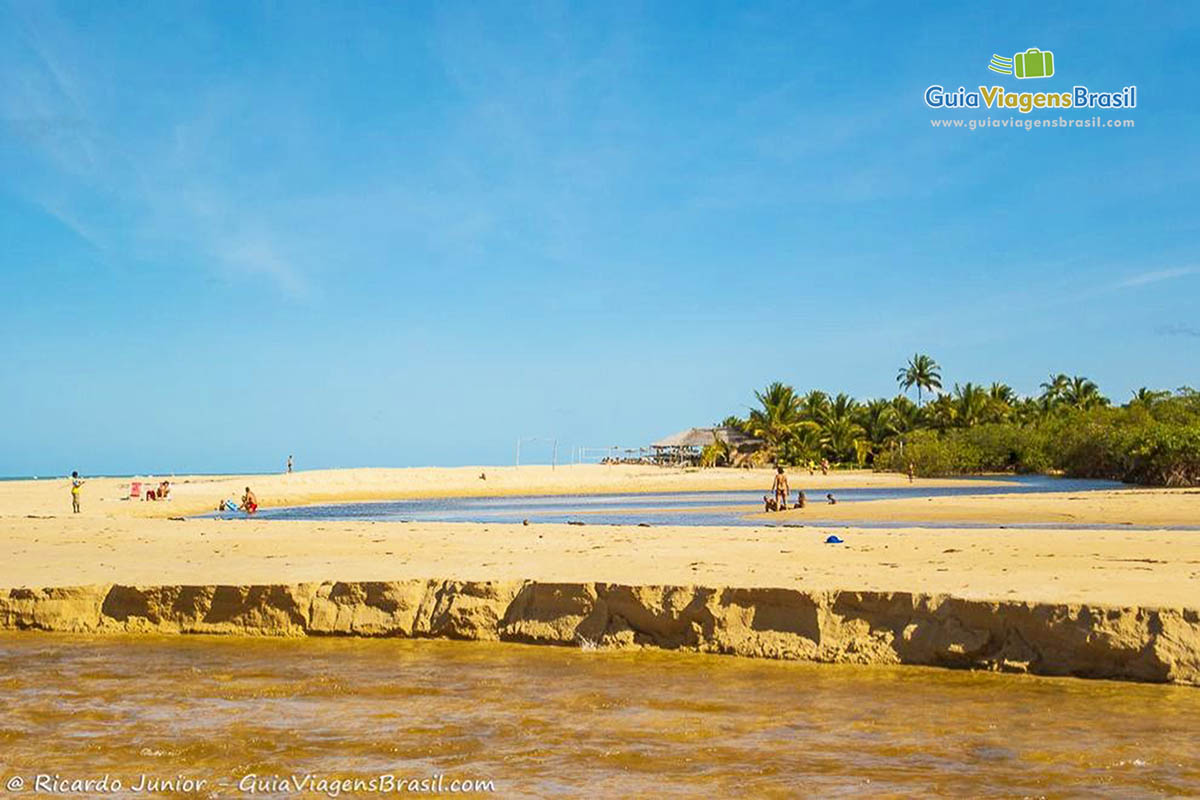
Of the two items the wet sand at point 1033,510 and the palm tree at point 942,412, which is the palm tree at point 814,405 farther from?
the wet sand at point 1033,510

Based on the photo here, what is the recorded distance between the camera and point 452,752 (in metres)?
5.95

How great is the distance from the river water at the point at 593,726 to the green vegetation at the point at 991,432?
1680 inches

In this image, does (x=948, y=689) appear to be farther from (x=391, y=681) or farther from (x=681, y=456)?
(x=681, y=456)

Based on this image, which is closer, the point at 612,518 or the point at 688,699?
the point at 688,699

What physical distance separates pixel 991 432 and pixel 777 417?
15245mm

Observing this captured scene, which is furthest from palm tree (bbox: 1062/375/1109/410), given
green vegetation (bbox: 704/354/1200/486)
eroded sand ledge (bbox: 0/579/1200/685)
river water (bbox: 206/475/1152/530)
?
eroded sand ledge (bbox: 0/579/1200/685)

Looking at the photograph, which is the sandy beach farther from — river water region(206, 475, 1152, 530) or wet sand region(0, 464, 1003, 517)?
wet sand region(0, 464, 1003, 517)

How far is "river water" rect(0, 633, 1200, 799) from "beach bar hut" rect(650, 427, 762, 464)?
73.5 metres

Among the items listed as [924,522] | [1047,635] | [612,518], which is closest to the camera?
[1047,635]

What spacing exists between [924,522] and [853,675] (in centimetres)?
1818

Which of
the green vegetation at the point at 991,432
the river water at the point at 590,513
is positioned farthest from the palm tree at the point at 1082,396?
the river water at the point at 590,513

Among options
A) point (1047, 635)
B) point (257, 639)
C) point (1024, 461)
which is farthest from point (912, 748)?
point (1024, 461)

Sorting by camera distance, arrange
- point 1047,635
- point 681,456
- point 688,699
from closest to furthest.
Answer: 1. point 688,699
2. point 1047,635
3. point 681,456

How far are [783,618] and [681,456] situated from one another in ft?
259
